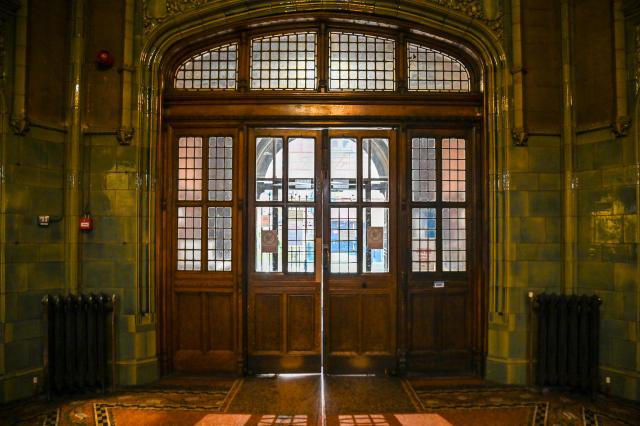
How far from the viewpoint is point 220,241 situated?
4.77 m

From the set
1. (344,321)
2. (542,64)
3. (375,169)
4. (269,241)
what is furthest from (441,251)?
(542,64)

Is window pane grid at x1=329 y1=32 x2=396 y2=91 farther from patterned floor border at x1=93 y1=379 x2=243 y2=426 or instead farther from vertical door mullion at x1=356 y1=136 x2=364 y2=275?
patterned floor border at x1=93 y1=379 x2=243 y2=426

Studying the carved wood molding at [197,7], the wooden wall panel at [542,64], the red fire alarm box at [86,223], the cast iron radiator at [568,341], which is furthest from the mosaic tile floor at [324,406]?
the carved wood molding at [197,7]

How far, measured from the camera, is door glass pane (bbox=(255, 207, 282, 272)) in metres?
4.76

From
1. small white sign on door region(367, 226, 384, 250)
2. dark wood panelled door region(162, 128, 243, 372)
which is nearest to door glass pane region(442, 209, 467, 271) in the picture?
small white sign on door region(367, 226, 384, 250)

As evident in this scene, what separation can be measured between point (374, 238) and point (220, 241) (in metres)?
1.62

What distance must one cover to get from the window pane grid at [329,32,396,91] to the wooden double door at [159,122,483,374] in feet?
1.72

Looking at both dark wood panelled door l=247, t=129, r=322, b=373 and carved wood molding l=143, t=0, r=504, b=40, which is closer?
carved wood molding l=143, t=0, r=504, b=40

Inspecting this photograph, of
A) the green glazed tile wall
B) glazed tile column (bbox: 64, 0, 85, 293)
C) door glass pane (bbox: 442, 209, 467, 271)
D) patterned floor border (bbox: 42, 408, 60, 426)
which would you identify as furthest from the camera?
door glass pane (bbox: 442, 209, 467, 271)

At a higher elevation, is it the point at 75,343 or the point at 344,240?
the point at 344,240

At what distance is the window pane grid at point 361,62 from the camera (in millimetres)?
4891

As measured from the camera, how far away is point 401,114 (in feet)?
15.6

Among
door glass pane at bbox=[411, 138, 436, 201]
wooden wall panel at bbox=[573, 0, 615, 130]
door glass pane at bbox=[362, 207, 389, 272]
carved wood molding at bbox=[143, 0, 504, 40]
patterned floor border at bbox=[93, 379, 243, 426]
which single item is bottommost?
patterned floor border at bbox=[93, 379, 243, 426]

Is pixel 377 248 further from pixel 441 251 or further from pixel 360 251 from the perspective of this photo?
pixel 441 251
